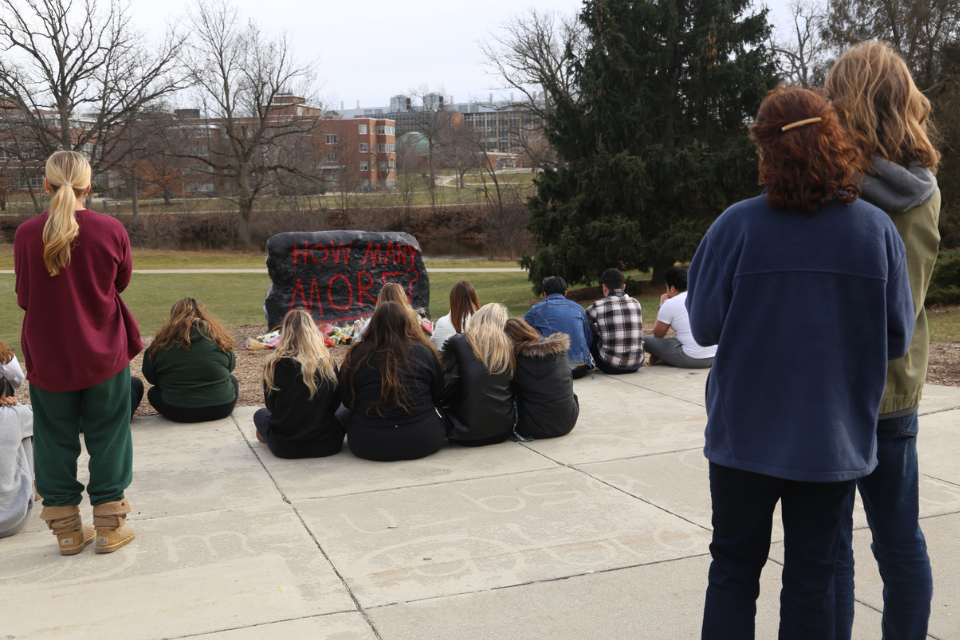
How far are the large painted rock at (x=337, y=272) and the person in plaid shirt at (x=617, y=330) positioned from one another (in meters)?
5.25

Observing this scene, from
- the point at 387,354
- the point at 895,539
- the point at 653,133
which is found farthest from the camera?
the point at 653,133

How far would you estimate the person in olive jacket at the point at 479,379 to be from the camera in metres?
5.53

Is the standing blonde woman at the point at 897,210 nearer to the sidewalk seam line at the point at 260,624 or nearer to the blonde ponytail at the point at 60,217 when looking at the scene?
the sidewalk seam line at the point at 260,624

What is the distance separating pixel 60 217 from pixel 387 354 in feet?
6.92

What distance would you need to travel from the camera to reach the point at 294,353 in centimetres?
527

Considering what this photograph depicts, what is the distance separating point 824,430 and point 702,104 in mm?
17119

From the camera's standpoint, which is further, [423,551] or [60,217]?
[423,551]

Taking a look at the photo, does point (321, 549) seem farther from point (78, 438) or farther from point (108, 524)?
point (78, 438)

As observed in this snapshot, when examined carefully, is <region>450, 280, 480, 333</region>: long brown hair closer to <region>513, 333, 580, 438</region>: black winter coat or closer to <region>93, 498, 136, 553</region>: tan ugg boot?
<region>513, 333, 580, 438</region>: black winter coat

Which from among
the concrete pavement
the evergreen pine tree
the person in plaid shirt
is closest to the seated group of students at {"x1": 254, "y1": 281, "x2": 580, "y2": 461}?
the concrete pavement

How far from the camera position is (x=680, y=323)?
27.0 feet

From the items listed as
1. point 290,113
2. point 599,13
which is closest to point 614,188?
point 599,13

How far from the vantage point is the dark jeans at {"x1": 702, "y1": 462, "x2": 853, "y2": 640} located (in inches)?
82.8

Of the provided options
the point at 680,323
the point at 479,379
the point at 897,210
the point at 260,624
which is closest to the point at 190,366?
the point at 479,379
